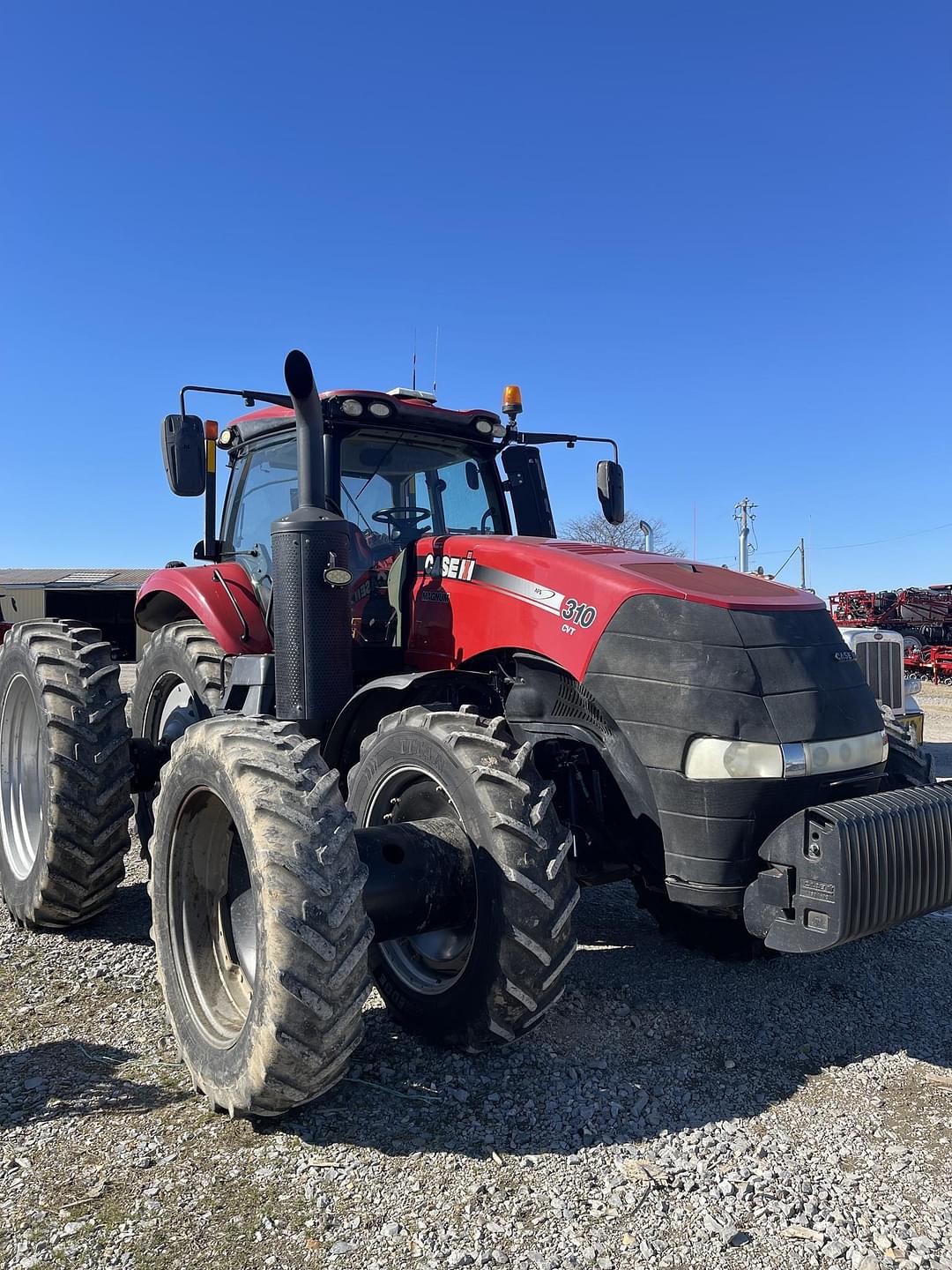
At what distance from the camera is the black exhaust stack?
152 inches

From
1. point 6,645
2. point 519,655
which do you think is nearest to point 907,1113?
point 519,655

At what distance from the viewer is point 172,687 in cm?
545

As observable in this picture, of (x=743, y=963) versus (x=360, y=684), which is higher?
(x=360, y=684)

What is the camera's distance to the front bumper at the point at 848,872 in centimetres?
285

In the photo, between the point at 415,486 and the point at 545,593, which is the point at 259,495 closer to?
the point at 415,486

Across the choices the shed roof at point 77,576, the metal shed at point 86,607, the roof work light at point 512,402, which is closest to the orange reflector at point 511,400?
the roof work light at point 512,402

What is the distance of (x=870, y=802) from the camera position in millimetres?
3029

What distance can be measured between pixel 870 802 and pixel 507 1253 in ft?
5.56

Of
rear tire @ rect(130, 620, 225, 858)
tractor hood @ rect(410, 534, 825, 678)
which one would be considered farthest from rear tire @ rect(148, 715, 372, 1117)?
rear tire @ rect(130, 620, 225, 858)

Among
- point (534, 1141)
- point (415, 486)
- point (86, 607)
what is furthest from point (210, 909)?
point (86, 607)

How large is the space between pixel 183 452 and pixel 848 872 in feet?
11.7

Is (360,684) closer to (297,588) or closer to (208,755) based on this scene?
(297,588)

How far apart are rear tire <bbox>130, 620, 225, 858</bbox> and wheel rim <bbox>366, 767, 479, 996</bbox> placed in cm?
141

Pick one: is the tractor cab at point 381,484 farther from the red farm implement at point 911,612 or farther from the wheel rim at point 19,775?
the red farm implement at point 911,612
